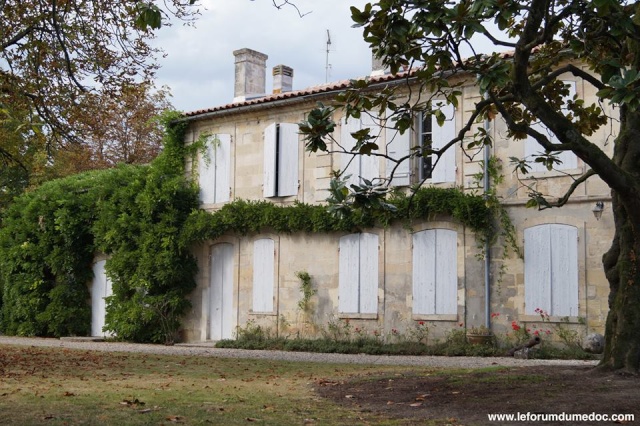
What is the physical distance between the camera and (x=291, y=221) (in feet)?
57.9

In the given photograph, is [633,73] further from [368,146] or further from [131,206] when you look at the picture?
[131,206]

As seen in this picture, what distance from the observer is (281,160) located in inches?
727

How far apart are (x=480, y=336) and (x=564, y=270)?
75.5 inches

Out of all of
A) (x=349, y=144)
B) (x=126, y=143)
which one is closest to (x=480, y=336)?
(x=349, y=144)

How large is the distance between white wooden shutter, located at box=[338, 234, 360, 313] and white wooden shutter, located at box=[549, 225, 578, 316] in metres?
4.08

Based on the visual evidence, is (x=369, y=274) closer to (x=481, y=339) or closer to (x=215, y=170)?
(x=481, y=339)

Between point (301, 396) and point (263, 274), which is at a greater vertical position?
point (263, 274)

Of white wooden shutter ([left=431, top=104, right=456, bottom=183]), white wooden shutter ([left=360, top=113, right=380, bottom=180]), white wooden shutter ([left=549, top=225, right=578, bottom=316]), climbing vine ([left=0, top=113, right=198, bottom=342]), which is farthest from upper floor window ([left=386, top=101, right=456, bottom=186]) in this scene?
climbing vine ([left=0, top=113, right=198, bottom=342])

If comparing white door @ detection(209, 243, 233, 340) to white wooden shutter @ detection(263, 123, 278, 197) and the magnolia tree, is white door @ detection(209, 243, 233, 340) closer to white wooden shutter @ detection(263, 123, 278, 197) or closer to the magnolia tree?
white wooden shutter @ detection(263, 123, 278, 197)

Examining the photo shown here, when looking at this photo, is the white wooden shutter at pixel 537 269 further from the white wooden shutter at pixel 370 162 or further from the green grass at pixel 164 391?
the green grass at pixel 164 391

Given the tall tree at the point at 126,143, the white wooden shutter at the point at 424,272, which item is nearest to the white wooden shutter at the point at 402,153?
the white wooden shutter at the point at 424,272

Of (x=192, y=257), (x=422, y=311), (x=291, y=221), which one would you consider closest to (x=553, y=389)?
(x=422, y=311)

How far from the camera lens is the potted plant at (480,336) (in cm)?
1507

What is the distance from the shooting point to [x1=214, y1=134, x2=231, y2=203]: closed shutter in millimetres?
19297
